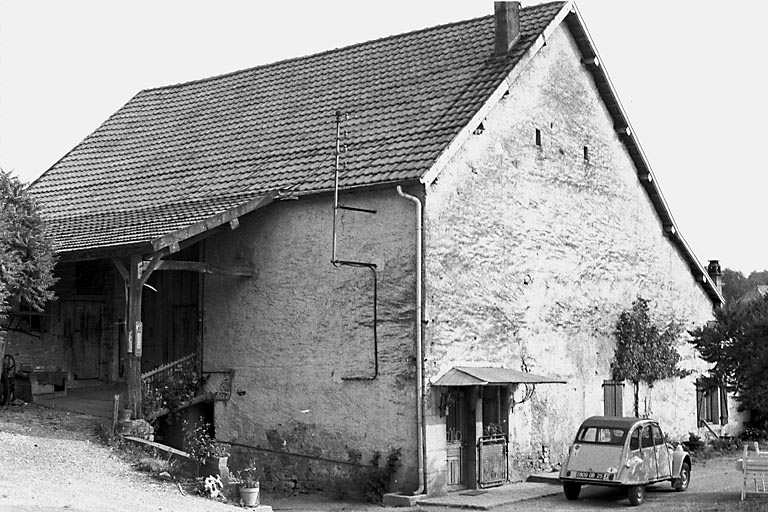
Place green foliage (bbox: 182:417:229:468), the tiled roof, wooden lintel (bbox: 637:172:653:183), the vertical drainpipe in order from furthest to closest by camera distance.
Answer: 1. wooden lintel (bbox: 637:172:653:183)
2. the tiled roof
3. the vertical drainpipe
4. green foliage (bbox: 182:417:229:468)

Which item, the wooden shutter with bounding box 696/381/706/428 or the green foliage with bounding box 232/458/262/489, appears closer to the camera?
the green foliage with bounding box 232/458/262/489

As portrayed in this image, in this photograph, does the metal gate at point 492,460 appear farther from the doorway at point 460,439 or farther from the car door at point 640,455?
the car door at point 640,455

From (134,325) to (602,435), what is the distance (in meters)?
8.26

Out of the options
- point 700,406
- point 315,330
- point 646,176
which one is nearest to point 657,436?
point 315,330

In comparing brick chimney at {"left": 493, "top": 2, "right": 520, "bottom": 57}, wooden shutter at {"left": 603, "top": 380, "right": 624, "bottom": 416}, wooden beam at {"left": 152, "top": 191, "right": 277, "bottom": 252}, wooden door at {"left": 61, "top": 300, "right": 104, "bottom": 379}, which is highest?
brick chimney at {"left": 493, "top": 2, "right": 520, "bottom": 57}

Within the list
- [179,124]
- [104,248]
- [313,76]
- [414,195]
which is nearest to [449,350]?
[414,195]

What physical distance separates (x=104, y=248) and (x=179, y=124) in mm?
8220

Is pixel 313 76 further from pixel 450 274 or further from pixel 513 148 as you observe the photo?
pixel 450 274

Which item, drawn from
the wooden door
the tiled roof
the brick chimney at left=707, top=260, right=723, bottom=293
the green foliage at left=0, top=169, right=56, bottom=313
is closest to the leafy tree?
the brick chimney at left=707, top=260, right=723, bottom=293

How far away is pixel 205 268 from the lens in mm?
19047

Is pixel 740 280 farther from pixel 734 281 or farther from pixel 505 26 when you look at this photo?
pixel 505 26

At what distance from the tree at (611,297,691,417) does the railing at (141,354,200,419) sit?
9.30m

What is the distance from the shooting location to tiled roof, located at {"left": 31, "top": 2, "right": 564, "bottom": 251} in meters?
19.4

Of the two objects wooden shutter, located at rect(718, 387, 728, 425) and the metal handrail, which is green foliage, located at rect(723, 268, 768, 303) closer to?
wooden shutter, located at rect(718, 387, 728, 425)
